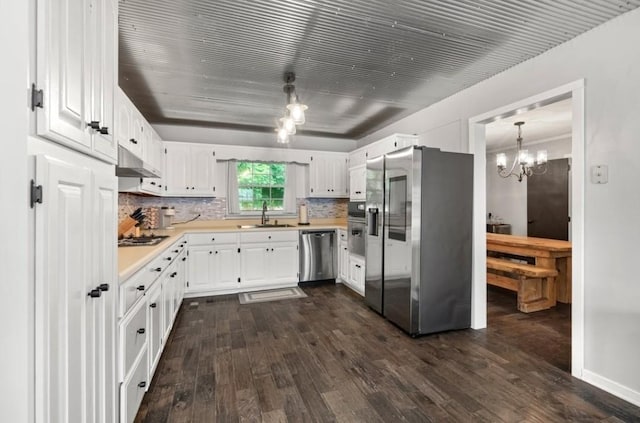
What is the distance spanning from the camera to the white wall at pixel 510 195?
21.1 feet

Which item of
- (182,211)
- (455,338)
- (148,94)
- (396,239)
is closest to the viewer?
(455,338)

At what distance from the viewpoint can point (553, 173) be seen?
5.81 m

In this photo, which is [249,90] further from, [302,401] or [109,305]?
[302,401]

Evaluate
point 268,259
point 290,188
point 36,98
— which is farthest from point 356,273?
point 36,98

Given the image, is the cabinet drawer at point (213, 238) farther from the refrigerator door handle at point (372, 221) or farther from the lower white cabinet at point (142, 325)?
the refrigerator door handle at point (372, 221)

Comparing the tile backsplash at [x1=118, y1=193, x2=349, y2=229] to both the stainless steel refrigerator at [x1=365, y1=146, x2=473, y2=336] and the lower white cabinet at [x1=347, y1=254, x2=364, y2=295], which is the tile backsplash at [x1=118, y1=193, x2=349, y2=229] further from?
the stainless steel refrigerator at [x1=365, y1=146, x2=473, y2=336]

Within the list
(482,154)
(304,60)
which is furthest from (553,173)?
(304,60)

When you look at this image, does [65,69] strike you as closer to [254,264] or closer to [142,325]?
[142,325]

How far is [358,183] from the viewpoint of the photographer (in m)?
4.46

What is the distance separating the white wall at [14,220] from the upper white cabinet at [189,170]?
381cm

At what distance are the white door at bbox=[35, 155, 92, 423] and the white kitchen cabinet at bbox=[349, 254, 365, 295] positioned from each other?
10.8 feet

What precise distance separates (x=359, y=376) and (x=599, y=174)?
88.2 inches

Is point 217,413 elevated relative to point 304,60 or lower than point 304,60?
lower

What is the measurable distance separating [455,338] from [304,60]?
2935mm
